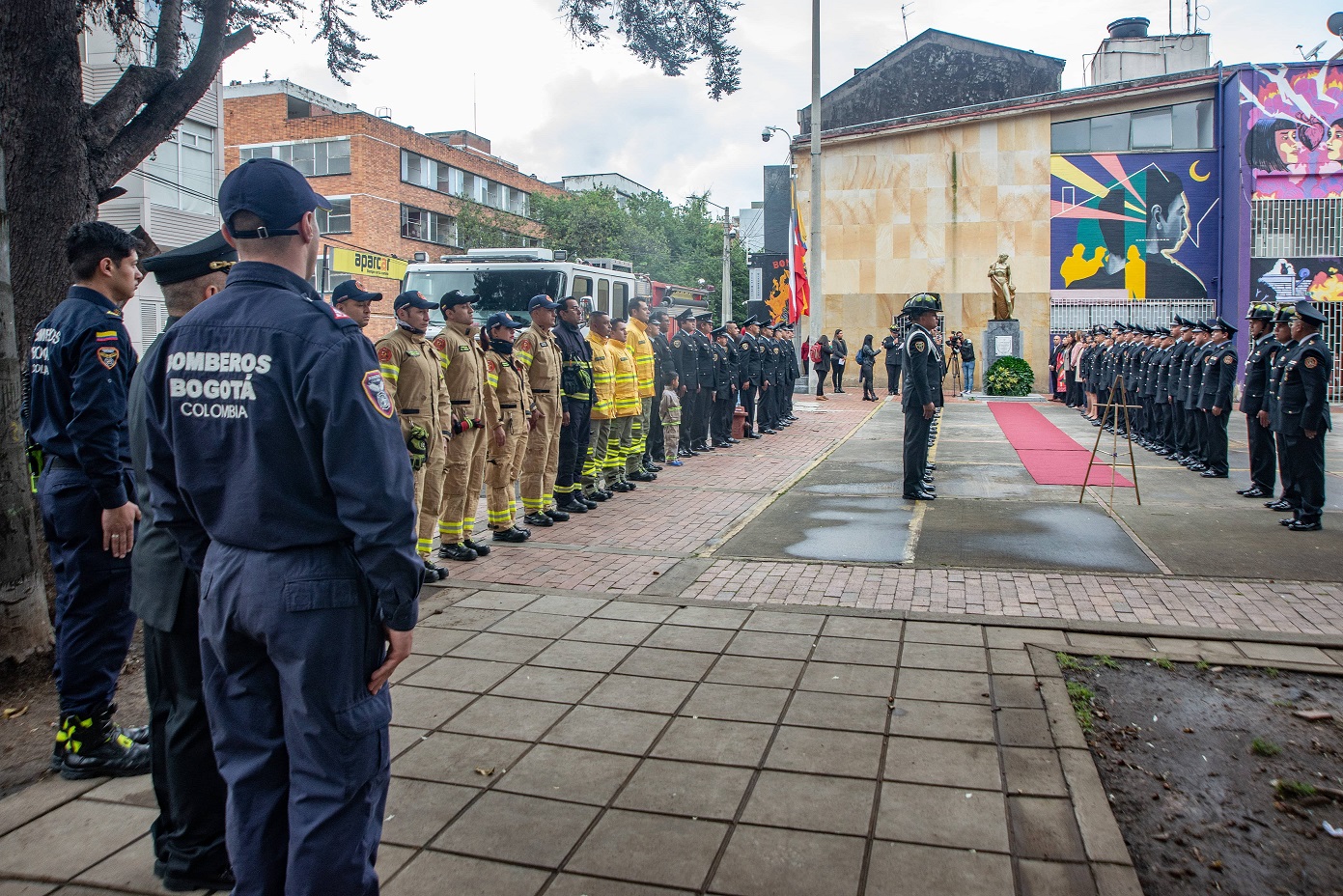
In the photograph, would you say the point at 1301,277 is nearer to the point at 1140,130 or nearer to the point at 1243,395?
the point at 1140,130

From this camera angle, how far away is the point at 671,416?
13391 mm

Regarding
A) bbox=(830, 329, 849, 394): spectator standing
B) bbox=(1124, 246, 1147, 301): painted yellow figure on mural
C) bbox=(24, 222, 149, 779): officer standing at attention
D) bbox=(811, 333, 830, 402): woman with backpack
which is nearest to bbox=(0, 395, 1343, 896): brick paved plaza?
bbox=(24, 222, 149, 779): officer standing at attention

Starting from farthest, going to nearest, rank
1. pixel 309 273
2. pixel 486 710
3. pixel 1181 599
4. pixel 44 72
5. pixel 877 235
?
pixel 877 235
pixel 1181 599
pixel 44 72
pixel 486 710
pixel 309 273

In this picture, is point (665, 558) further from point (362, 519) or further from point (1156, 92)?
point (1156, 92)

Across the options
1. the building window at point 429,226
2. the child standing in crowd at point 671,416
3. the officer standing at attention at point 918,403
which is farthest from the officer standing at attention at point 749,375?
the building window at point 429,226

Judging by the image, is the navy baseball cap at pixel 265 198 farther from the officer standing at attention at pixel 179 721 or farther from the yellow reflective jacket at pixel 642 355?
the yellow reflective jacket at pixel 642 355

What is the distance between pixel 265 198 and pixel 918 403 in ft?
28.3

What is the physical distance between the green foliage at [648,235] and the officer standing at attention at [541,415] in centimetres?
3257

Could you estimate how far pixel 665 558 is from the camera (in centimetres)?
759

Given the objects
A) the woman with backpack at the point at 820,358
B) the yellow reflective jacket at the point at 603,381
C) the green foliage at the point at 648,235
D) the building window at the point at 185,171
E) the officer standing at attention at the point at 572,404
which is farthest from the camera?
the green foliage at the point at 648,235

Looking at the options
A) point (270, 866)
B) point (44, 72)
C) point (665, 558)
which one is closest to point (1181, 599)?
point (665, 558)

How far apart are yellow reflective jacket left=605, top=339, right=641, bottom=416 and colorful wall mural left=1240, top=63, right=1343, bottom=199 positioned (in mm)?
24974

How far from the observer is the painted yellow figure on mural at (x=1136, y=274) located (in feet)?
99.2

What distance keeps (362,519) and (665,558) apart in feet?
17.5
